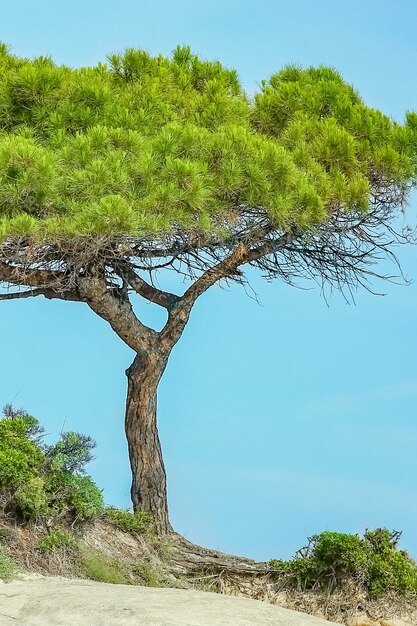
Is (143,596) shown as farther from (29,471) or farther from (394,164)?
(394,164)

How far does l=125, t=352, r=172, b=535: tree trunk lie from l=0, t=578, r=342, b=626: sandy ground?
2.71 meters

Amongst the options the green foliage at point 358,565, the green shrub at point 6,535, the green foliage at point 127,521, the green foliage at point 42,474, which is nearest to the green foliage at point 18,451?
the green foliage at point 42,474

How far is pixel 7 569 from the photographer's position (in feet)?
20.7

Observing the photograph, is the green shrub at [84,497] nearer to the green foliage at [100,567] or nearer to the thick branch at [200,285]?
the green foliage at [100,567]

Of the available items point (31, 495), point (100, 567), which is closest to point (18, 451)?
point (31, 495)

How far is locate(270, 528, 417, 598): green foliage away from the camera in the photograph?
7.48 metres

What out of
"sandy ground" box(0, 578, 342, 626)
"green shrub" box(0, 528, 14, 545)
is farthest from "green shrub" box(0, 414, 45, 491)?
"sandy ground" box(0, 578, 342, 626)

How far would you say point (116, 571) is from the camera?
7.41 meters

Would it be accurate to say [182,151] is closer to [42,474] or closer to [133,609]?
[42,474]

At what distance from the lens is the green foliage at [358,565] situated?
7480mm

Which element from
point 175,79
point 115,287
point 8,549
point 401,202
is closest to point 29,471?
point 8,549

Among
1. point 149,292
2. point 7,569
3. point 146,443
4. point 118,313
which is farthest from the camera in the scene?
point 149,292

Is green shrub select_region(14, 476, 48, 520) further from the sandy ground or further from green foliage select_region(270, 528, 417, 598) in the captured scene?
green foliage select_region(270, 528, 417, 598)

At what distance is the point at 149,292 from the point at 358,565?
315 cm
